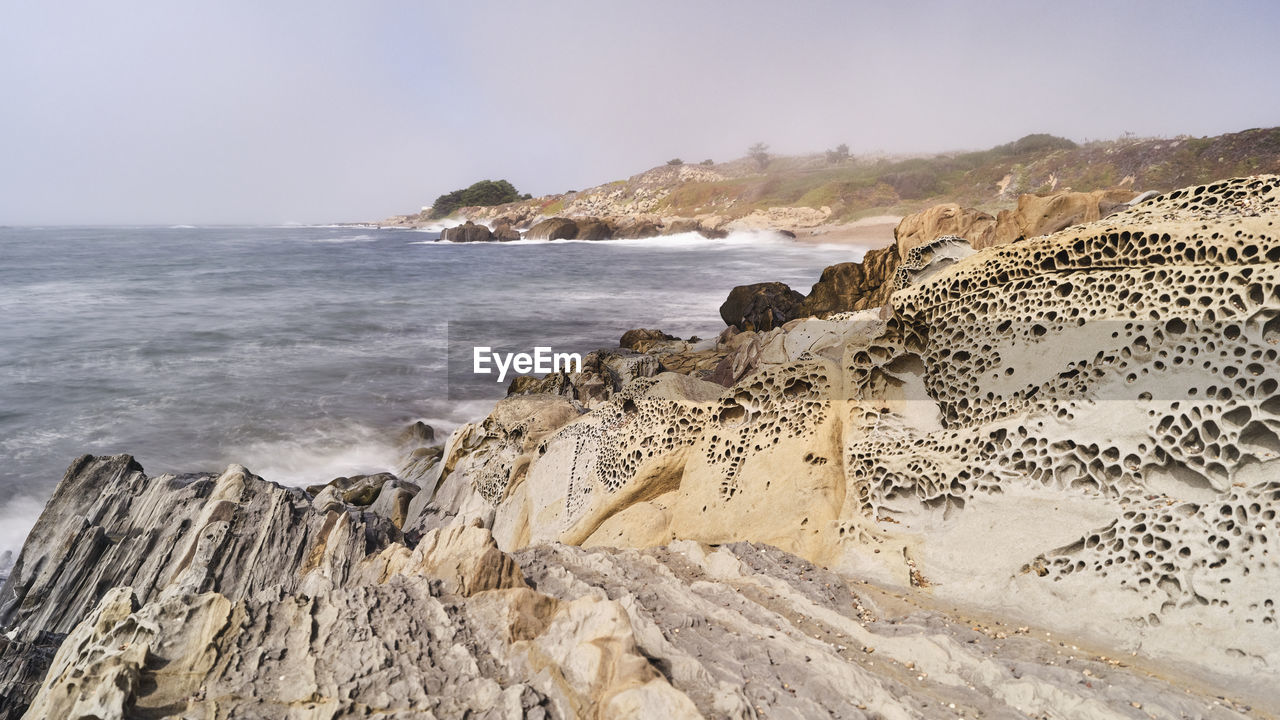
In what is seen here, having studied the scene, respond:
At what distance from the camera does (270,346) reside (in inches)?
678

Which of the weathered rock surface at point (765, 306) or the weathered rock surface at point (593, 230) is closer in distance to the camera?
the weathered rock surface at point (765, 306)

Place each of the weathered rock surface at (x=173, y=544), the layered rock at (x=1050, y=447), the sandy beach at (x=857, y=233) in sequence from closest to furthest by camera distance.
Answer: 1. the layered rock at (x=1050, y=447)
2. the weathered rock surface at (x=173, y=544)
3. the sandy beach at (x=857, y=233)

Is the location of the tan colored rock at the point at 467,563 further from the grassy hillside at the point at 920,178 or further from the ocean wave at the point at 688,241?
the ocean wave at the point at 688,241

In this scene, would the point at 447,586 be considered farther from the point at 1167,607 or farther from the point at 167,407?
the point at 167,407

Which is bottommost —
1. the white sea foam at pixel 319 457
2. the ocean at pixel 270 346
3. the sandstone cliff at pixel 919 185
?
the white sea foam at pixel 319 457

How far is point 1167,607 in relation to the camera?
2699 mm

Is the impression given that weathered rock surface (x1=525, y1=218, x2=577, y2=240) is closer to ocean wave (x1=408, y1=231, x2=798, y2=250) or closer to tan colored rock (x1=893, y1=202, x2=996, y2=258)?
ocean wave (x1=408, y1=231, x2=798, y2=250)

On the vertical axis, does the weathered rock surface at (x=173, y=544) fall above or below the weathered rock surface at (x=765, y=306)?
below

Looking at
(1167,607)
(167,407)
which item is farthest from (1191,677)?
(167,407)

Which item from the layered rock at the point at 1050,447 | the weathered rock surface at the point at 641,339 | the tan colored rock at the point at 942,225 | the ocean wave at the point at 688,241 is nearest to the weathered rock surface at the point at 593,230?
the ocean wave at the point at 688,241

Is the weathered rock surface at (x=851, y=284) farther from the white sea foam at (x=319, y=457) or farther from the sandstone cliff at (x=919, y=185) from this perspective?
the white sea foam at (x=319, y=457)

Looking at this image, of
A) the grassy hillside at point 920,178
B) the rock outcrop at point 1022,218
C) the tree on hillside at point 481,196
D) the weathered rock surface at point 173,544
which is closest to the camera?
the weathered rock surface at point 173,544

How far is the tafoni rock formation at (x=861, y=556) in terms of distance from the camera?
2232mm

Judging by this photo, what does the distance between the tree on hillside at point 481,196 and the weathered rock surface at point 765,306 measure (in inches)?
3679
